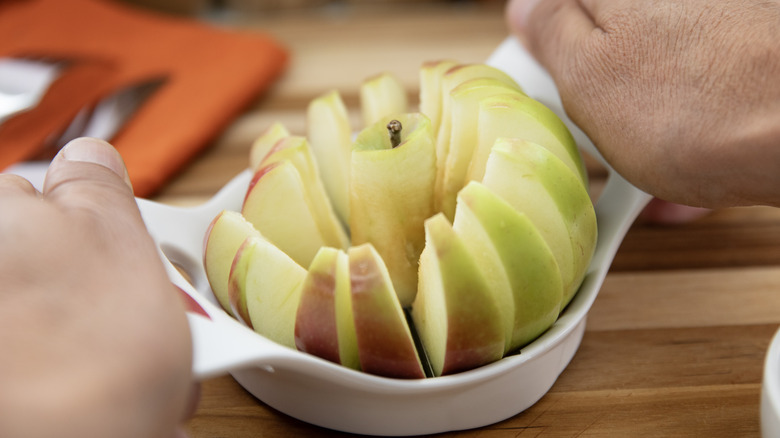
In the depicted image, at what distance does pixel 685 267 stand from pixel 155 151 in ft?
2.00

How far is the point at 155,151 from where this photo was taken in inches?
35.6

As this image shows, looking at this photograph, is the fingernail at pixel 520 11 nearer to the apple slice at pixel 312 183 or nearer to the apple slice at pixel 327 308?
the apple slice at pixel 312 183

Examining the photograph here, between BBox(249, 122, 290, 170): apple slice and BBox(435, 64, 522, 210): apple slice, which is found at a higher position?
BBox(435, 64, 522, 210): apple slice

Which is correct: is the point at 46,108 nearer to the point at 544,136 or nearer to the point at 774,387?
the point at 544,136

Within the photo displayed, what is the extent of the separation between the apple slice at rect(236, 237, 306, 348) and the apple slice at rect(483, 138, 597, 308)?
5.9 inches

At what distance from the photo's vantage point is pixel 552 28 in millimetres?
683

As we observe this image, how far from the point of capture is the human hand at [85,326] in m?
0.33

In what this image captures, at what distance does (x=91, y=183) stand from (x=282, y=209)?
15cm

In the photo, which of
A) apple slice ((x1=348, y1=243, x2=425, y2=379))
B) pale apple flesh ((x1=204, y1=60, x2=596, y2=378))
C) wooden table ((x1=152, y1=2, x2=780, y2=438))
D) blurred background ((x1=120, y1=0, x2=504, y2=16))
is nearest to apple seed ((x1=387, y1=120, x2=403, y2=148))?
pale apple flesh ((x1=204, y1=60, x2=596, y2=378))

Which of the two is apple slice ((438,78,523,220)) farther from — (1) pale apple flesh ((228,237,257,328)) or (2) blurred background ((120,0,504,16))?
(2) blurred background ((120,0,504,16))

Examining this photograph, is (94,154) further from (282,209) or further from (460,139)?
(460,139)

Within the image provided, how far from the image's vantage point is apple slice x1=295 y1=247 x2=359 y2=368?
47cm

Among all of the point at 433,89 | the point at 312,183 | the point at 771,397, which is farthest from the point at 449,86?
the point at 771,397

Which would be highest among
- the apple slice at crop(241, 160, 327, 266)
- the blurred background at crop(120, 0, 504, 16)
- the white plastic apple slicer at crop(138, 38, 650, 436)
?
the apple slice at crop(241, 160, 327, 266)
